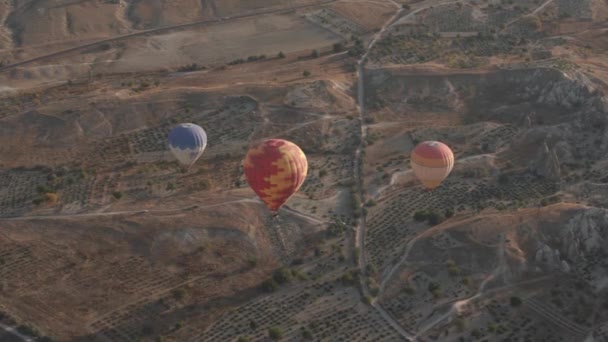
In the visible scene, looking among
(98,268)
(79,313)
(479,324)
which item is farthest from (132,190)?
(479,324)

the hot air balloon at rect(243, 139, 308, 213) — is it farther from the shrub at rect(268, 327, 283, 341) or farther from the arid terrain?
the shrub at rect(268, 327, 283, 341)

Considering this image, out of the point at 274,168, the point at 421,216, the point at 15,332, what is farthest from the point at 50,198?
the point at 421,216

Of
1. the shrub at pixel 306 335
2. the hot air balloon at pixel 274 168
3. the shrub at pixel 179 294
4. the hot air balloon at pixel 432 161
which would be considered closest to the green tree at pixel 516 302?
the hot air balloon at pixel 432 161

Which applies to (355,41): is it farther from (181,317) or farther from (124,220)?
(181,317)

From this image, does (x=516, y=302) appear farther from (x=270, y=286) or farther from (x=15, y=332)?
Result: (x=15, y=332)

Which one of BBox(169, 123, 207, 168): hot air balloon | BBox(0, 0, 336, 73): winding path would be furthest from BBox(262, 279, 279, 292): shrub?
BBox(0, 0, 336, 73): winding path

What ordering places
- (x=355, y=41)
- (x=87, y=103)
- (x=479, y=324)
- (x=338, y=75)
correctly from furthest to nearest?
(x=355, y=41), (x=338, y=75), (x=87, y=103), (x=479, y=324)
